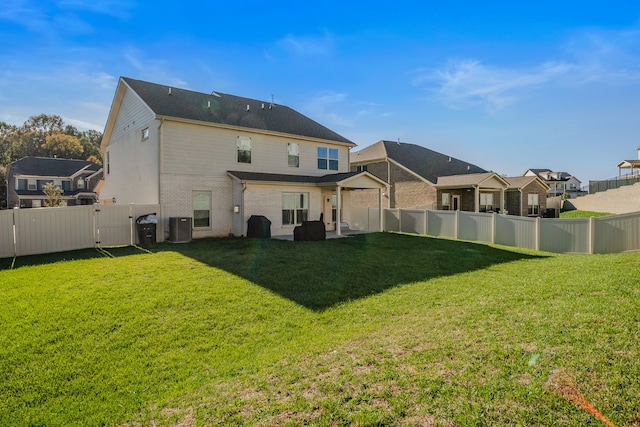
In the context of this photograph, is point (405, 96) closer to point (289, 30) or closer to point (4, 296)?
point (289, 30)

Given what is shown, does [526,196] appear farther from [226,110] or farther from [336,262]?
[336,262]

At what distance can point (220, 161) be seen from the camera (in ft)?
52.5

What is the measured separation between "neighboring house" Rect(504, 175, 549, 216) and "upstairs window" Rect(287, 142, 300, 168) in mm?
20086

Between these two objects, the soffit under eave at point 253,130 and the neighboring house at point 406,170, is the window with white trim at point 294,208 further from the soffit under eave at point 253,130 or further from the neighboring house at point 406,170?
the neighboring house at point 406,170

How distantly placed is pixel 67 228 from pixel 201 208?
196 inches

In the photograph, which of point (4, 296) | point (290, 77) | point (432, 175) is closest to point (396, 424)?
point (4, 296)

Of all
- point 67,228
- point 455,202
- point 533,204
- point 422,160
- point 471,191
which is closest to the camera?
point 67,228

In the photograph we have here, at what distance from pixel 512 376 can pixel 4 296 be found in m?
8.39

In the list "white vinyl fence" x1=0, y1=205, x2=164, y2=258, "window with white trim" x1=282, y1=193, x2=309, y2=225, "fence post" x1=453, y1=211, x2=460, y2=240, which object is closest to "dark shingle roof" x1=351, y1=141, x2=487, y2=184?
"fence post" x1=453, y1=211, x2=460, y2=240

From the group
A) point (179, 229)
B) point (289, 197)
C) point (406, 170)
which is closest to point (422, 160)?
point (406, 170)

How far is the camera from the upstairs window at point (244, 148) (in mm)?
16641

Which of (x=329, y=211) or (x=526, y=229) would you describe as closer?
(x=526, y=229)

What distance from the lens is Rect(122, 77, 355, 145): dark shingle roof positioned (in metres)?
15.6

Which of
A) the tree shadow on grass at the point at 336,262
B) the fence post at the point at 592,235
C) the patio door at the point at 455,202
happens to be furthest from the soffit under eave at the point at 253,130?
the fence post at the point at 592,235
